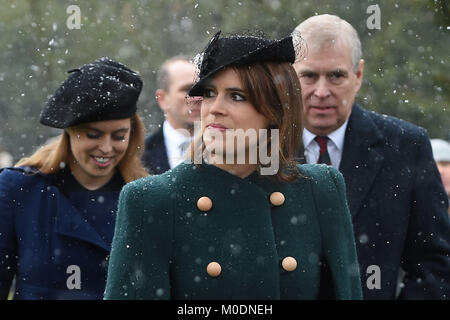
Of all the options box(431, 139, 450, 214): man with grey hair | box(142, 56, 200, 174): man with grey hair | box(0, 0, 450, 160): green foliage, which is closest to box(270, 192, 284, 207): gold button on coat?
box(142, 56, 200, 174): man with grey hair

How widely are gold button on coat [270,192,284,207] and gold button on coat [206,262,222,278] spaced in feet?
1.13

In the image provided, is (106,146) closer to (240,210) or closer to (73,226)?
(73,226)

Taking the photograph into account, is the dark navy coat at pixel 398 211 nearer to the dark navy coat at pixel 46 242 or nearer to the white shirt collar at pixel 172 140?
the dark navy coat at pixel 46 242

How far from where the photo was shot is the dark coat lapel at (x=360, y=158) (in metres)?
4.80

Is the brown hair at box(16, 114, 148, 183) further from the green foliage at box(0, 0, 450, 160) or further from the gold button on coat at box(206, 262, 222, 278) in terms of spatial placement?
the green foliage at box(0, 0, 450, 160)

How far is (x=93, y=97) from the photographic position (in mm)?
4789

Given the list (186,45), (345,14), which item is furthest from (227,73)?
(186,45)

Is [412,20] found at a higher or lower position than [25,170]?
higher

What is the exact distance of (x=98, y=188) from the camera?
500cm

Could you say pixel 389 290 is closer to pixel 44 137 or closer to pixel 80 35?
pixel 80 35

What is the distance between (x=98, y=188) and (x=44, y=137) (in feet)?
44.7

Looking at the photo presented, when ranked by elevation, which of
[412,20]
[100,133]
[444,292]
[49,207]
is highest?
[412,20]

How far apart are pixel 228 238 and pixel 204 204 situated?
0.15 meters

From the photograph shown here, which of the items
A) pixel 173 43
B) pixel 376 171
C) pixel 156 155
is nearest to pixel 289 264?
pixel 376 171
